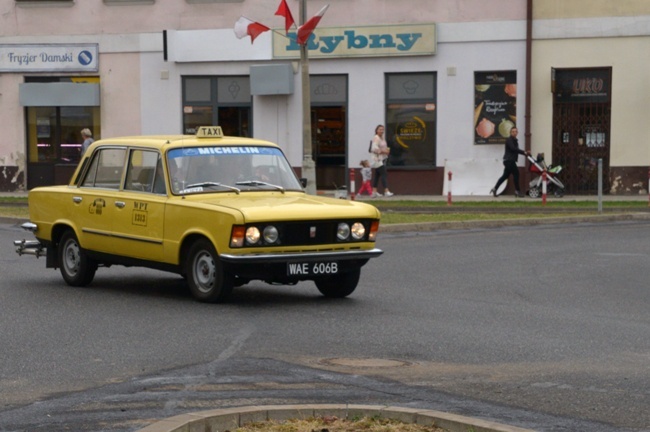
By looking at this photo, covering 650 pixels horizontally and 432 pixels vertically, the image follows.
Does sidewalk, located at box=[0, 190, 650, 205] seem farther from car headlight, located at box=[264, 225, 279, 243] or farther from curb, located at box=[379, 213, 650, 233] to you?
car headlight, located at box=[264, 225, 279, 243]

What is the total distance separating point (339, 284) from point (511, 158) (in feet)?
67.5

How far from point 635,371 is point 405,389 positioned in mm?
1819

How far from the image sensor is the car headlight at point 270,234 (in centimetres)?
1300

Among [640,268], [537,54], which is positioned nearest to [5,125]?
[537,54]

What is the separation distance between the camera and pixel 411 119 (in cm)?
3628

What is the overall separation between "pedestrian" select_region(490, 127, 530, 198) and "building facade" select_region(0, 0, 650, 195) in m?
1.04

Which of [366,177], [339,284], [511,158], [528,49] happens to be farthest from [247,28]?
[339,284]

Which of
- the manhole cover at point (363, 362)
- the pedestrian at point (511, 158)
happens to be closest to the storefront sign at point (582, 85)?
the pedestrian at point (511, 158)

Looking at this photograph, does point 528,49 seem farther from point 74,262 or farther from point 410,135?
point 74,262

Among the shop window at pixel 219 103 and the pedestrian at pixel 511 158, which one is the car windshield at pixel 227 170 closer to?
the pedestrian at pixel 511 158

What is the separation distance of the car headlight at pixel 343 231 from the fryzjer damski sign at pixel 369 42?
22.8 m

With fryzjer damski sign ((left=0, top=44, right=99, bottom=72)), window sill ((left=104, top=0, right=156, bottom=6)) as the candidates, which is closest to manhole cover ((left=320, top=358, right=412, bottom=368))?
window sill ((left=104, top=0, right=156, bottom=6))

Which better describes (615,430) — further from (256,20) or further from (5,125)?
(5,125)

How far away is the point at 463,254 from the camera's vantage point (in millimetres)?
19828
